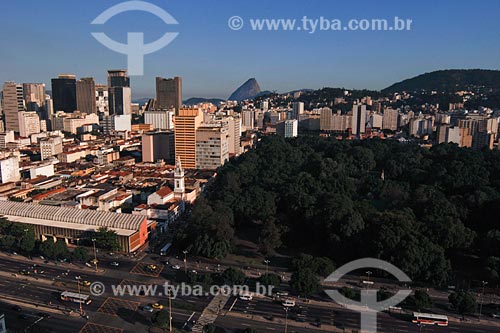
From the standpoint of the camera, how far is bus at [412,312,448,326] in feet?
46.4

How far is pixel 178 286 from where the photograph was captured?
1667 centimetres

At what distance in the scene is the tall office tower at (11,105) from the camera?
59156mm

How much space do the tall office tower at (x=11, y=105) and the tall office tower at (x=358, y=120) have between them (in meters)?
49.7

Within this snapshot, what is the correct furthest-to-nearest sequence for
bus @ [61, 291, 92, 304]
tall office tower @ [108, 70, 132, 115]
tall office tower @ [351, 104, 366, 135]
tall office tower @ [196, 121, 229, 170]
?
tall office tower @ [108, 70, 132, 115], tall office tower @ [351, 104, 366, 135], tall office tower @ [196, 121, 229, 170], bus @ [61, 291, 92, 304]

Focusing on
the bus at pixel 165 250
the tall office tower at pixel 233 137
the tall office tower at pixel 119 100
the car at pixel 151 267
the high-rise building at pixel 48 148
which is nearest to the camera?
the car at pixel 151 267

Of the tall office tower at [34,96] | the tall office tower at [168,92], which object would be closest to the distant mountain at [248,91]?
the tall office tower at [168,92]

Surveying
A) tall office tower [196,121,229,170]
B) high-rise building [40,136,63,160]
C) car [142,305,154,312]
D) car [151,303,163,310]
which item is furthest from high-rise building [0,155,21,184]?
car [151,303,163,310]

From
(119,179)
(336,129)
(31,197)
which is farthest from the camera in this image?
(336,129)

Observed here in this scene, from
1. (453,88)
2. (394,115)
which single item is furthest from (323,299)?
(453,88)

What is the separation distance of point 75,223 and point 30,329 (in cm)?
860

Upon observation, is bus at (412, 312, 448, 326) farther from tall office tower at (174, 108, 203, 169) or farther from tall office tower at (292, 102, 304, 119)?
tall office tower at (292, 102, 304, 119)

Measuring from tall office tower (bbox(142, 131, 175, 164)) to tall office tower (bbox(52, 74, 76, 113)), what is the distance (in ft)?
149

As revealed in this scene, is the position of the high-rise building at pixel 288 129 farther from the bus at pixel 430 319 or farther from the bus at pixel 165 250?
the bus at pixel 430 319

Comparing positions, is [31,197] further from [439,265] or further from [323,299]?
[439,265]
